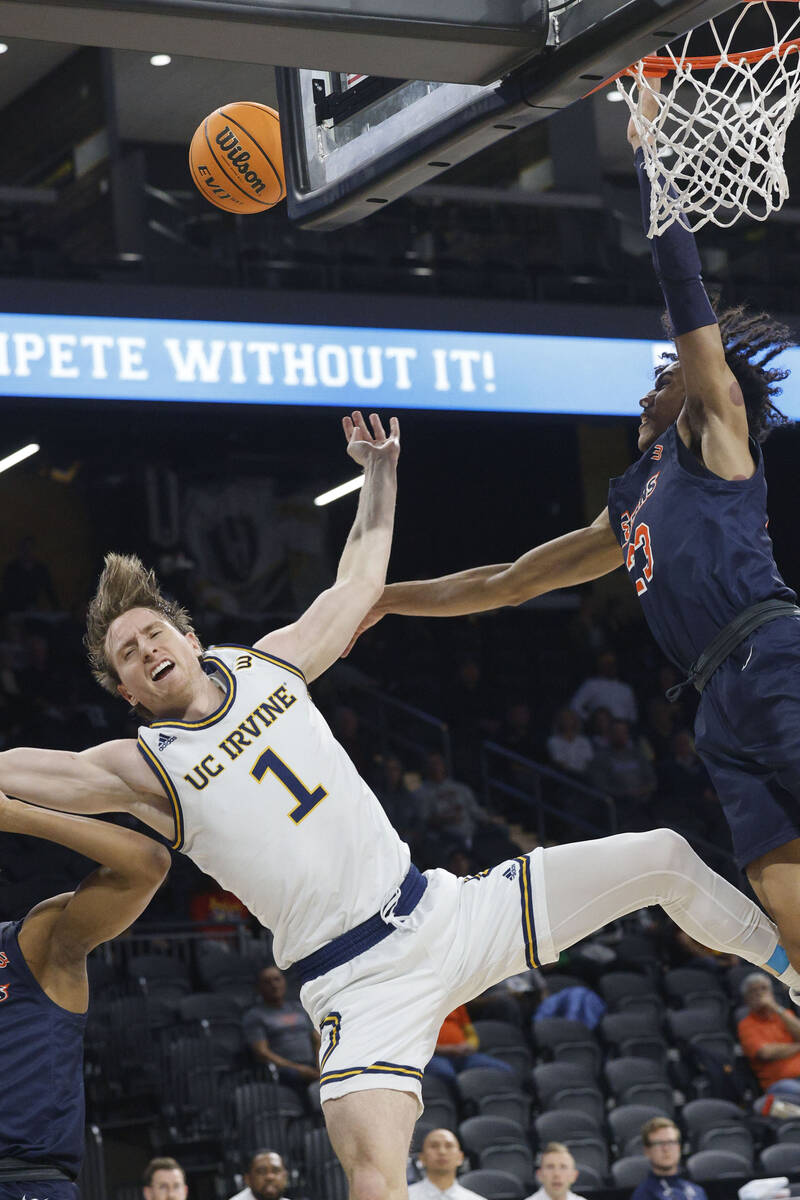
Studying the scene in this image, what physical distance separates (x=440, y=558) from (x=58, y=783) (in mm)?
14891

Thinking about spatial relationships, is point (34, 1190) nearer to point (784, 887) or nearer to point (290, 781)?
point (290, 781)

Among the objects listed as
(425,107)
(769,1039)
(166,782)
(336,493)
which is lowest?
(769,1039)

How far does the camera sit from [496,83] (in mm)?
3807

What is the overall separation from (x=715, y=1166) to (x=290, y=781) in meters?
6.57

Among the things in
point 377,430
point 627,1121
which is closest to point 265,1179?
point 627,1121

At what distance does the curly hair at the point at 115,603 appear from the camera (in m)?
4.54

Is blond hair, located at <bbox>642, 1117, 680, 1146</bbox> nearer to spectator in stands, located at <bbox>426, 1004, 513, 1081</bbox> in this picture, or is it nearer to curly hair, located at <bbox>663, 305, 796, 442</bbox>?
spectator in stands, located at <bbox>426, 1004, 513, 1081</bbox>

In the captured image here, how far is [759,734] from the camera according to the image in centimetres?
418

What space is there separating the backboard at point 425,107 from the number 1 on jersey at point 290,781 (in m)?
1.49

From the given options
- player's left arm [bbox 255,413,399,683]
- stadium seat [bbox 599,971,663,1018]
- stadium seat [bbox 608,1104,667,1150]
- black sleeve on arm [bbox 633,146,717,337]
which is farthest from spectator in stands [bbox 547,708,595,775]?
black sleeve on arm [bbox 633,146,717,337]

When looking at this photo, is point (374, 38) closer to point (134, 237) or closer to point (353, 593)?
point (353, 593)

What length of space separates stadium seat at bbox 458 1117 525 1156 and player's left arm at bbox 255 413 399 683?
5.94m

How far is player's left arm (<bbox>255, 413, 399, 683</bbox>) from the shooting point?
4551 millimetres

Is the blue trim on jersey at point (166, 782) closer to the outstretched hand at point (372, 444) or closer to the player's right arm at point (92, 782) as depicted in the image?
the player's right arm at point (92, 782)
